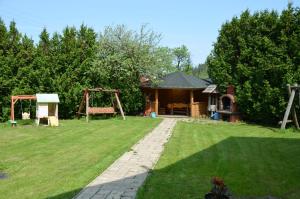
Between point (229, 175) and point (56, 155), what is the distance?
5.12 metres

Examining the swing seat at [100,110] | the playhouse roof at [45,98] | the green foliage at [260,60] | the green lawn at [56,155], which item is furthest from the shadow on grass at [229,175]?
the swing seat at [100,110]

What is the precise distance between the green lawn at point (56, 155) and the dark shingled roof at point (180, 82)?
316 inches

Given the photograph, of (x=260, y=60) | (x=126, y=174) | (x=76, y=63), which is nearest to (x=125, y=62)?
(x=76, y=63)

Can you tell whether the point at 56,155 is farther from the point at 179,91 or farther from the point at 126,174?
the point at 179,91

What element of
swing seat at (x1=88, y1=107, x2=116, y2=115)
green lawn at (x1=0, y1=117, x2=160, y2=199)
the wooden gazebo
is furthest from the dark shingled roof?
green lawn at (x1=0, y1=117, x2=160, y2=199)

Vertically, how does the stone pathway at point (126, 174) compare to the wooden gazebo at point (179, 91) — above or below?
below

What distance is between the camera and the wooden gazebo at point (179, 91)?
2505 centimetres

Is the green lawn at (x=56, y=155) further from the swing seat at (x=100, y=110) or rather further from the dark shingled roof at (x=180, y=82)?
the dark shingled roof at (x=180, y=82)

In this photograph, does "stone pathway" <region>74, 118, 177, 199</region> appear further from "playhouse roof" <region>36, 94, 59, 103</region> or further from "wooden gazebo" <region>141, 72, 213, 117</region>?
"wooden gazebo" <region>141, 72, 213, 117</region>

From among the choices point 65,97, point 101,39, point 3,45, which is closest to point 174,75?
point 101,39

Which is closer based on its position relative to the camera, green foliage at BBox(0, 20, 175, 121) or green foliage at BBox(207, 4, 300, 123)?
green foliage at BBox(207, 4, 300, 123)

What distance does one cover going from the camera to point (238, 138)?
14617 millimetres

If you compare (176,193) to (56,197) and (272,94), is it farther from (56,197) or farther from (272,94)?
(272,94)

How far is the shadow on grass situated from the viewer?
22.9ft
